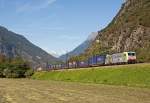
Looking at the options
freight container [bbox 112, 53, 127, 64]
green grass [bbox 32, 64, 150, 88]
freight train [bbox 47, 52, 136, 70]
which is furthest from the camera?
freight container [bbox 112, 53, 127, 64]

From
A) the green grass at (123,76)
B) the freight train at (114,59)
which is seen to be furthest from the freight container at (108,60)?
the green grass at (123,76)

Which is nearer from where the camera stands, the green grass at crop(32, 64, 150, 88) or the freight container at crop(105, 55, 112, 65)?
the green grass at crop(32, 64, 150, 88)

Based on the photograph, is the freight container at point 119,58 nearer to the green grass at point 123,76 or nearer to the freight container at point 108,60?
the freight container at point 108,60

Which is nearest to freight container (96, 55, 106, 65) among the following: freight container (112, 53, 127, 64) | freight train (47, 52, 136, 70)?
freight train (47, 52, 136, 70)

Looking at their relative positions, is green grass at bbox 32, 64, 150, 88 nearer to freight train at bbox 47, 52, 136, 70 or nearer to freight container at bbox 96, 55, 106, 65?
freight train at bbox 47, 52, 136, 70

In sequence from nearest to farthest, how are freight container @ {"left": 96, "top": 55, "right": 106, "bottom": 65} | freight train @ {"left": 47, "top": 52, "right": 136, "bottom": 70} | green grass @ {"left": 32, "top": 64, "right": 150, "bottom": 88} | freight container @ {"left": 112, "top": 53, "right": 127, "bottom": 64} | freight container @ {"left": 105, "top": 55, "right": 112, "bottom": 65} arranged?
1. green grass @ {"left": 32, "top": 64, "right": 150, "bottom": 88}
2. freight train @ {"left": 47, "top": 52, "right": 136, "bottom": 70}
3. freight container @ {"left": 112, "top": 53, "right": 127, "bottom": 64}
4. freight container @ {"left": 105, "top": 55, "right": 112, "bottom": 65}
5. freight container @ {"left": 96, "top": 55, "right": 106, "bottom": 65}

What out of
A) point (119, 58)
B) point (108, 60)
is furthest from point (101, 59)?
point (119, 58)

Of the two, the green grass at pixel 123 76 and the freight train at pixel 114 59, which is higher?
the freight train at pixel 114 59

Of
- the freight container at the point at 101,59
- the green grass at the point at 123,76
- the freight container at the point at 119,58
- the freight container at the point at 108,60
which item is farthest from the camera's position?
the freight container at the point at 101,59

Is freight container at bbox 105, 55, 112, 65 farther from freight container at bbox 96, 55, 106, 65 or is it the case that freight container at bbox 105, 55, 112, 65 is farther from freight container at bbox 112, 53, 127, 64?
freight container at bbox 112, 53, 127, 64

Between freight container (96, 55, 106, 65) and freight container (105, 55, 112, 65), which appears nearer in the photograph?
freight container (105, 55, 112, 65)

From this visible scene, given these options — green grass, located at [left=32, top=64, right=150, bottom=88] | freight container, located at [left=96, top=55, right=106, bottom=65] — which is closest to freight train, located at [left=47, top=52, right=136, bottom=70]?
freight container, located at [left=96, top=55, right=106, bottom=65]

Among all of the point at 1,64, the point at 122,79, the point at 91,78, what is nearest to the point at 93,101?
the point at 122,79

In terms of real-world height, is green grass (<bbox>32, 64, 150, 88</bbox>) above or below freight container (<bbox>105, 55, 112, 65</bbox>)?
below
